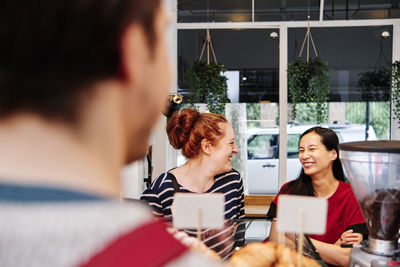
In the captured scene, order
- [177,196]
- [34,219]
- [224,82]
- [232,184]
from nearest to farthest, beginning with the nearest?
1. [34,219]
2. [177,196]
3. [232,184]
4. [224,82]

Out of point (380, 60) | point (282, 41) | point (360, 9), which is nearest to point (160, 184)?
point (282, 41)

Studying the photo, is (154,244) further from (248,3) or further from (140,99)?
(248,3)

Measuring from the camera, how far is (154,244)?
1.10 ft

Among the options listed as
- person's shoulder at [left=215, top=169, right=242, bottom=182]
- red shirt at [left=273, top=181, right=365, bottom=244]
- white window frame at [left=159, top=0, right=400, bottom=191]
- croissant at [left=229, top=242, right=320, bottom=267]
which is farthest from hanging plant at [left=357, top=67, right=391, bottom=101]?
croissant at [left=229, top=242, right=320, bottom=267]

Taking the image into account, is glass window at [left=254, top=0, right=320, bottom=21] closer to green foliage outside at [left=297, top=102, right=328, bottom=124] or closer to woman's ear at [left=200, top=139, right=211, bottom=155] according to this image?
green foliage outside at [left=297, top=102, right=328, bottom=124]

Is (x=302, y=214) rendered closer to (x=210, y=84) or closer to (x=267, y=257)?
(x=267, y=257)

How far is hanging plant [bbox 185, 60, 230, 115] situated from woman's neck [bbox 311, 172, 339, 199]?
2.26 meters

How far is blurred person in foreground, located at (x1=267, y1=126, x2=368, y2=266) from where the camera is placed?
2.33 meters

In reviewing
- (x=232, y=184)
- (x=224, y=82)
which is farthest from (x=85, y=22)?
(x=224, y=82)

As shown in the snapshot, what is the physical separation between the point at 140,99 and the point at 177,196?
0.65 metres

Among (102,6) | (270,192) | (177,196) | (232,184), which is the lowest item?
(270,192)

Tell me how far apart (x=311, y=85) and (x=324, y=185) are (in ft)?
7.52

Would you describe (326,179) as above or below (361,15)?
below

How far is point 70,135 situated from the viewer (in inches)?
14.1
